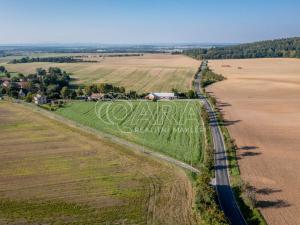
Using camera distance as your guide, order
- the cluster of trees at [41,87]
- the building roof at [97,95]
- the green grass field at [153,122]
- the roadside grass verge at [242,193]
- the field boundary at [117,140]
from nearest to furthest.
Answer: the roadside grass verge at [242,193] < the field boundary at [117,140] < the green grass field at [153,122] < the building roof at [97,95] < the cluster of trees at [41,87]

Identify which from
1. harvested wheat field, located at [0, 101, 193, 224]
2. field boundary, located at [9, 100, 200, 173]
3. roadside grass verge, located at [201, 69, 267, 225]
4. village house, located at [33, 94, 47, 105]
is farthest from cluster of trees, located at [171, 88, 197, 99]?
harvested wheat field, located at [0, 101, 193, 224]

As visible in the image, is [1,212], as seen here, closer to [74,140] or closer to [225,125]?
[74,140]

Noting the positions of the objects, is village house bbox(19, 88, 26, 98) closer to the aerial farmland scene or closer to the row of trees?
the aerial farmland scene

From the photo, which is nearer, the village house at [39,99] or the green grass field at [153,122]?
the green grass field at [153,122]

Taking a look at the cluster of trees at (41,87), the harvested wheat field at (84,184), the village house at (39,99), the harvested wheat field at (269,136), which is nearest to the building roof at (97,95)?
the cluster of trees at (41,87)

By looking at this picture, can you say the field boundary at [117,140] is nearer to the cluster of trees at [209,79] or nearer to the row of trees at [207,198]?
the row of trees at [207,198]

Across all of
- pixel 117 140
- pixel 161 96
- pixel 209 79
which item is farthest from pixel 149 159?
pixel 209 79

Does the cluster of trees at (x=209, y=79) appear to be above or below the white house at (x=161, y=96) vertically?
below
